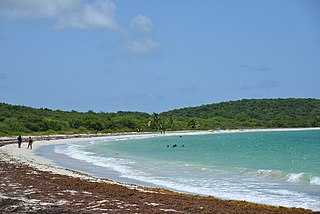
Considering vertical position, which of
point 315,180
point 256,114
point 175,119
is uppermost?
point 256,114

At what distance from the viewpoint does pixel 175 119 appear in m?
155

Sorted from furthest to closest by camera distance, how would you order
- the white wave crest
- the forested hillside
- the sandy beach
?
the forested hillside → the white wave crest → the sandy beach

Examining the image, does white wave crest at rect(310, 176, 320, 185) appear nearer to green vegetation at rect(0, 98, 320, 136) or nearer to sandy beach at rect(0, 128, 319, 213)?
sandy beach at rect(0, 128, 319, 213)

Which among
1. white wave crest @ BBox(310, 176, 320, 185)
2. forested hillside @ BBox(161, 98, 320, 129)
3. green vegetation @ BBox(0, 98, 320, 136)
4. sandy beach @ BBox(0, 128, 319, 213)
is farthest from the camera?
forested hillside @ BBox(161, 98, 320, 129)

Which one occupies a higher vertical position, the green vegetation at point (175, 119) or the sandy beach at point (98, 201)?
the green vegetation at point (175, 119)

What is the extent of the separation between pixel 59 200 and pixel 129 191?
10.2 feet

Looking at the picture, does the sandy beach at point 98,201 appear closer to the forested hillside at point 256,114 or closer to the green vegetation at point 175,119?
the green vegetation at point 175,119

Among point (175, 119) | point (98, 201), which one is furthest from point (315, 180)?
point (175, 119)

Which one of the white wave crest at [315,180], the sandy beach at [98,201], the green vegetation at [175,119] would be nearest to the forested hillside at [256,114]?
the green vegetation at [175,119]

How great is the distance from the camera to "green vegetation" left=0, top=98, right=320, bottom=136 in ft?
317

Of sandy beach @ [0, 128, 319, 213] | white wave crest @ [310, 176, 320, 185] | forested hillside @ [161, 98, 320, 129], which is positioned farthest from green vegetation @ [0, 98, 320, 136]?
white wave crest @ [310, 176, 320, 185]

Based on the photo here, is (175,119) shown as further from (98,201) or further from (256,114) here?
(98,201)

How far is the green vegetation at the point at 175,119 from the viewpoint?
96.6 meters

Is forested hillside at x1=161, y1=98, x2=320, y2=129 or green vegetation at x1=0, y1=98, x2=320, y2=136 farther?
forested hillside at x1=161, y1=98, x2=320, y2=129
